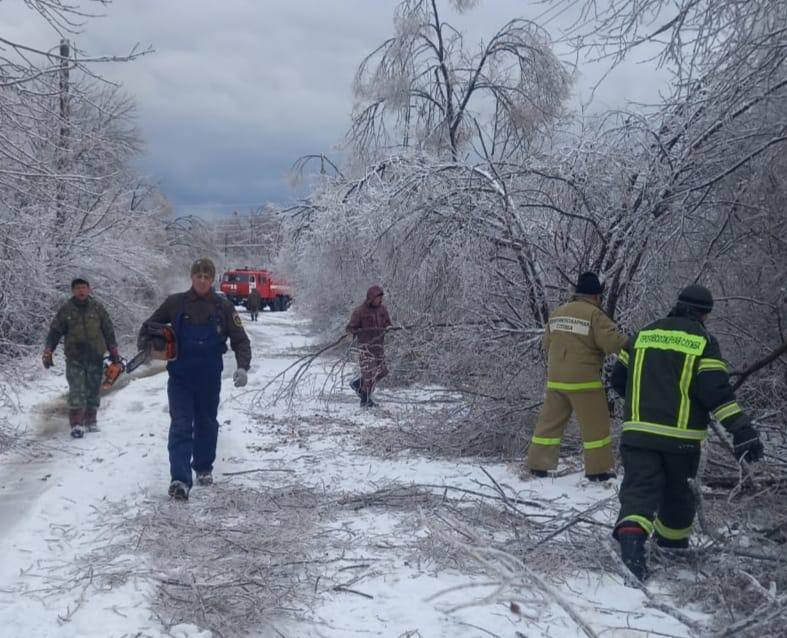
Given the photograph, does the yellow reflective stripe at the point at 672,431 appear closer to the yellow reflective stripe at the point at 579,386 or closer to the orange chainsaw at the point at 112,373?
the yellow reflective stripe at the point at 579,386

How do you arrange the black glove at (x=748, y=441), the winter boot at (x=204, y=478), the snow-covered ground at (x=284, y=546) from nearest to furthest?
the snow-covered ground at (x=284, y=546) < the black glove at (x=748, y=441) < the winter boot at (x=204, y=478)

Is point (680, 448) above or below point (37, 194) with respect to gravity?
below

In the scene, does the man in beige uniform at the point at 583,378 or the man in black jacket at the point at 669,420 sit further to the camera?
the man in beige uniform at the point at 583,378

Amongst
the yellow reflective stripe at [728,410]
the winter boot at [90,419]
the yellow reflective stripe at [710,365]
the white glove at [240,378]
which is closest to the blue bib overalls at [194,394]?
the white glove at [240,378]

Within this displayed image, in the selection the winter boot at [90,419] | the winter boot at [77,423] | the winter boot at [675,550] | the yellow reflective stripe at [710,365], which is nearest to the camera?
the yellow reflective stripe at [710,365]

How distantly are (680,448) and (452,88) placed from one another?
1104 centimetres

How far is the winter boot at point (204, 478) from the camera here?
6.50 m

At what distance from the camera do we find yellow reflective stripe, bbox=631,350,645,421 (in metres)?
4.49

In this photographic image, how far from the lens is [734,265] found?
22.2ft

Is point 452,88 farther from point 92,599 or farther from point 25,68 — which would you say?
point 92,599

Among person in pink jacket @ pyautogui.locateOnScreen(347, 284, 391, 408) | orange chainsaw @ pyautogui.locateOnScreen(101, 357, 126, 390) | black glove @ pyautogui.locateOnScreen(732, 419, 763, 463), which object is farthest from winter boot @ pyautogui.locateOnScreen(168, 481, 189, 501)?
black glove @ pyautogui.locateOnScreen(732, 419, 763, 463)

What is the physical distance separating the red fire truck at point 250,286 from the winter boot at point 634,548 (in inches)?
1779

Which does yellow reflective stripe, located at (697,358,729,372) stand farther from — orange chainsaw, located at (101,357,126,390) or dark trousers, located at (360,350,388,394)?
orange chainsaw, located at (101,357,126,390)

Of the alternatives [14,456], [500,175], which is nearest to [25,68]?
[14,456]
